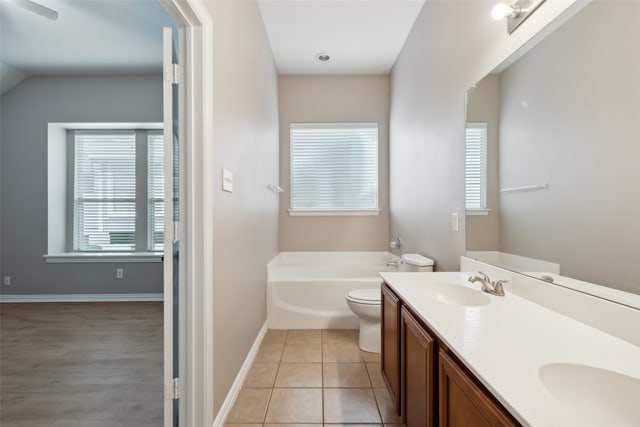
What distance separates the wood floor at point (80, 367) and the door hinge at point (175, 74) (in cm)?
178

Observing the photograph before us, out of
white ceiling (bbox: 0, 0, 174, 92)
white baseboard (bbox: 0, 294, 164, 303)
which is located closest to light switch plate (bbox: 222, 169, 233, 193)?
white ceiling (bbox: 0, 0, 174, 92)

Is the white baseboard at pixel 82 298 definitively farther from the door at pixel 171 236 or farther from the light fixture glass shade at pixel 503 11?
the light fixture glass shade at pixel 503 11

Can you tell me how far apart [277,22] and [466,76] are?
1.85m

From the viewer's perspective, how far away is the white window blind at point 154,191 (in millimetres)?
3939

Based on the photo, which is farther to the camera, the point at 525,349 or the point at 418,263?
the point at 418,263

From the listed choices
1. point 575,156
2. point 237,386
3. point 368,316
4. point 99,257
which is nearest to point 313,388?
point 237,386

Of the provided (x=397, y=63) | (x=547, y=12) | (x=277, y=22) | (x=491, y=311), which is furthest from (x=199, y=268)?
(x=397, y=63)

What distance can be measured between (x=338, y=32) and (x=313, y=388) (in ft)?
10.1

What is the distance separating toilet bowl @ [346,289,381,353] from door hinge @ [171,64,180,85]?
1.89 metres

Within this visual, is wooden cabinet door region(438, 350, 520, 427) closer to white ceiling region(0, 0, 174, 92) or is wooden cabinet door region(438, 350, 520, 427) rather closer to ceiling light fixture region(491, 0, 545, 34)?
ceiling light fixture region(491, 0, 545, 34)

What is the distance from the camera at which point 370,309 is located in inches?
88.1

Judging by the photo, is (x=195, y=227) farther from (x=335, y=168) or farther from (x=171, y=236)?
(x=335, y=168)

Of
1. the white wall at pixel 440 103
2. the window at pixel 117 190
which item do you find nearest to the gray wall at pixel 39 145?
the window at pixel 117 190

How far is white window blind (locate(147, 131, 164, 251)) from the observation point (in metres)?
3.94
